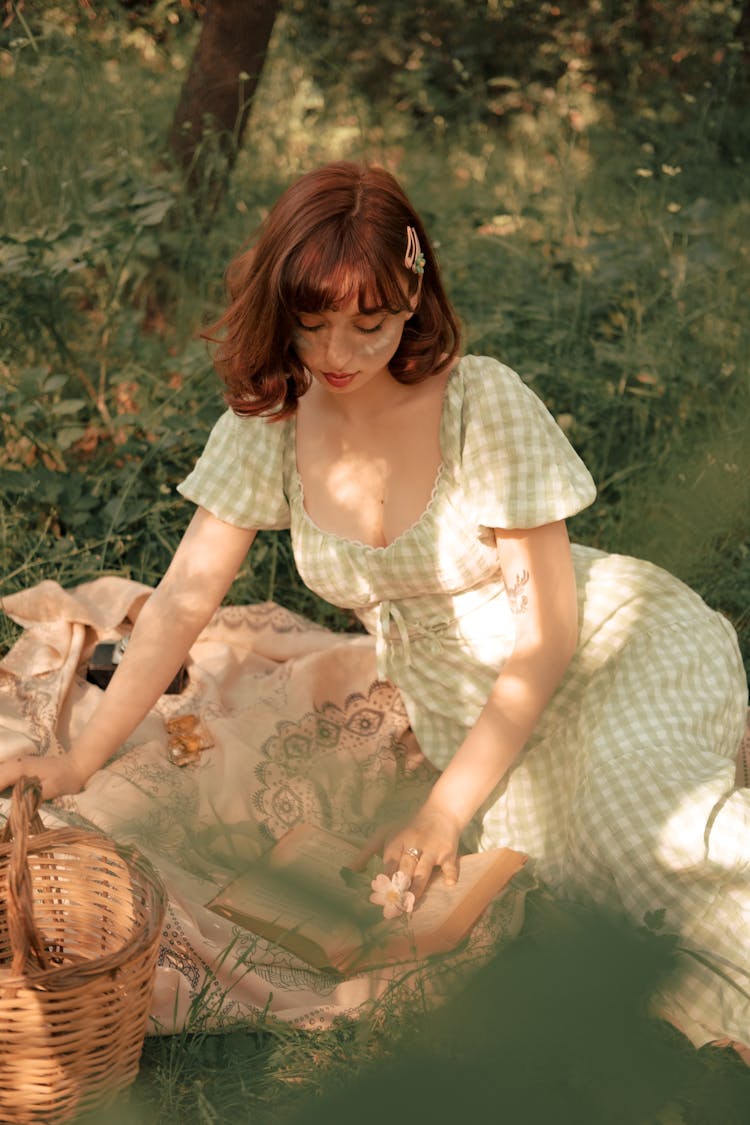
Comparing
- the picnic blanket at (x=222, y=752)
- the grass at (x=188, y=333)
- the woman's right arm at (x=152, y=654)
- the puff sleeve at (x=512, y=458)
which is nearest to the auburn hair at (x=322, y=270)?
the puff sleeve at (x=512, y=458)

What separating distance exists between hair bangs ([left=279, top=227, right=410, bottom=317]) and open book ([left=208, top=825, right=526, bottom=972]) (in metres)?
0.84

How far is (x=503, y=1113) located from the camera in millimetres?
799

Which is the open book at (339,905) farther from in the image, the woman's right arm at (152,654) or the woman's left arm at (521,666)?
the woman's right arm at (152,654)

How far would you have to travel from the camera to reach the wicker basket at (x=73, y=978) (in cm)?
159

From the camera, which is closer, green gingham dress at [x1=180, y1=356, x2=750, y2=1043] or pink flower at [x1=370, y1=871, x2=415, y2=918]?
pink flower at [x1=370, y1=871, x2=415, y2=918]

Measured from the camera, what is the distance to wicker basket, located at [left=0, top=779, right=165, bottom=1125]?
1590mm

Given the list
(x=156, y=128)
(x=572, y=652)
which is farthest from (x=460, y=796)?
(x=156, y=128)

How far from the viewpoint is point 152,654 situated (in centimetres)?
247

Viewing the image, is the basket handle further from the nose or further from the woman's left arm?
the nose

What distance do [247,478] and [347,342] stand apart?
0.49 meters

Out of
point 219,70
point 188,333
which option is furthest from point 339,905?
point 219,70

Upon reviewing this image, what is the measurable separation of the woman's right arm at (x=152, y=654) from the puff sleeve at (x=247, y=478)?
0.16 ft

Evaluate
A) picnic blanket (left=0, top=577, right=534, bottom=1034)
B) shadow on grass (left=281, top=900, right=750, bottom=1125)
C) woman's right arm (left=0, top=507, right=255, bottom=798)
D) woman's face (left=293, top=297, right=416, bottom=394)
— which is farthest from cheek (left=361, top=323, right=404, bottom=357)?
shadow on grass (left=281, top=900, right=750, bottom=1125)

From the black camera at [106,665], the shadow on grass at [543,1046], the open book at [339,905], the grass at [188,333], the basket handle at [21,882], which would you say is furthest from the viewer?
the grass at [188,333]
